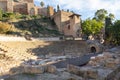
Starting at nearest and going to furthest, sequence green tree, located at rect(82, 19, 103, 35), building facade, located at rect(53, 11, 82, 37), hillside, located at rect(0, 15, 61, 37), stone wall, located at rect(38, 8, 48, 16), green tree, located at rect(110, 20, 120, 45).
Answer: green tree, located at rect(110, 20, 120, 45), hillside, located at rect(0, 15, 61, 37), building facade, located at rect(53, 11, 82, 37), green tree, located at rect(82, 19, 103, 35), stone wall, located at rect(38, 8, 48, 16)

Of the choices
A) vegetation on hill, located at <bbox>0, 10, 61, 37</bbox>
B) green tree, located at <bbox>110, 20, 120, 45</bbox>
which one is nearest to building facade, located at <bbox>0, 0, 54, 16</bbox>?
vegetation on hill, located at <bbox>0, 10, 61, 37</bbox>

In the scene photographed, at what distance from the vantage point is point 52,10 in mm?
63406

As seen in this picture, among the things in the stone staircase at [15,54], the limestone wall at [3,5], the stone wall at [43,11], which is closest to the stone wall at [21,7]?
the limestone wall at [3,5]

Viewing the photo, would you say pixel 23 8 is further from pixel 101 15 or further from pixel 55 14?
pixel 101 15

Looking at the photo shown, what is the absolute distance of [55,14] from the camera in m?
59.3

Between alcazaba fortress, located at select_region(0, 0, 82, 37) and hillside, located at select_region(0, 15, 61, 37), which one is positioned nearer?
hillside, located at select_region(0, 15, 61, 37)

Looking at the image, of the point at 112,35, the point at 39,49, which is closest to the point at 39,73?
the point at 39,49

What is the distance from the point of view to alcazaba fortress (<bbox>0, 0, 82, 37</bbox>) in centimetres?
5309

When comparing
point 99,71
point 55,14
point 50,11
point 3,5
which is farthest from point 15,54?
point 50,11

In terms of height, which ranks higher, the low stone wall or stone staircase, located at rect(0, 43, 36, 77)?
the low stone wall

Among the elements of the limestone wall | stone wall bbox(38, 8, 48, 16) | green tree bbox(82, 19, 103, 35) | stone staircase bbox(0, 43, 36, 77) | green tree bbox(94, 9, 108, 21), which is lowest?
stone staircase bbox(0, 43, 36, 77)

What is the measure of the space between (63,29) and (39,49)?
661 inches

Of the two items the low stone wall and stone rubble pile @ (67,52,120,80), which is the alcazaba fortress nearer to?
the low stone wall

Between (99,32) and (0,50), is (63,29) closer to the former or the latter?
(99,32)
